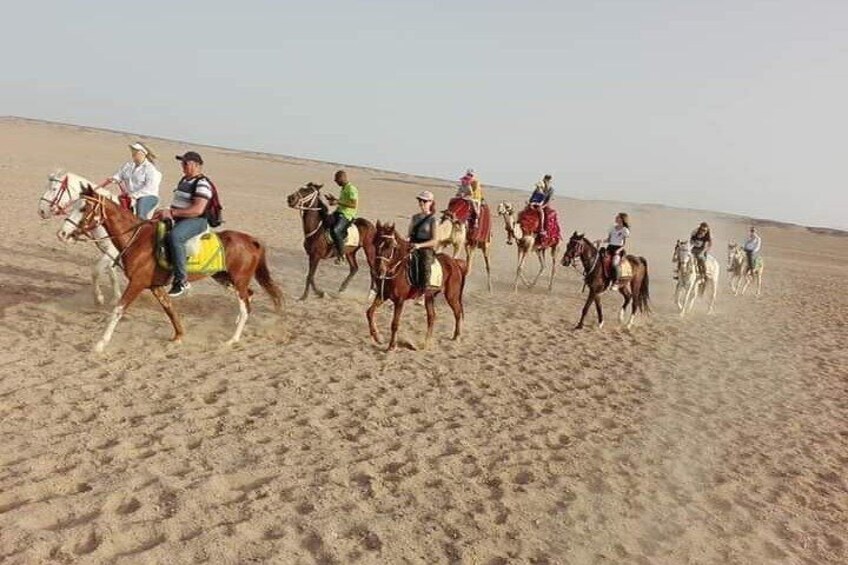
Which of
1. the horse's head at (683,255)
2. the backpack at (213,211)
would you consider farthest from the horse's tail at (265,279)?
the horse's head at (683,255)

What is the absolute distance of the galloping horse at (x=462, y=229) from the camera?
1496cm

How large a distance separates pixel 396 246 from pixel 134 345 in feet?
12.2

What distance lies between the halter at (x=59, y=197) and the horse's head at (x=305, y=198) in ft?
12.9

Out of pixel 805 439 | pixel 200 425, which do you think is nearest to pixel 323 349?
pixel 200 425

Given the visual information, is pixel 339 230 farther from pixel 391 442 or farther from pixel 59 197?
pixel 391 442

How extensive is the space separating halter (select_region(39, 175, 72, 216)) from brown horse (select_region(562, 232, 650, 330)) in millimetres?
8921

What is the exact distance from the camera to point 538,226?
55.7 feet

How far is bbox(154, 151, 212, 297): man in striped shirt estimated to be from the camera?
26.5 ft

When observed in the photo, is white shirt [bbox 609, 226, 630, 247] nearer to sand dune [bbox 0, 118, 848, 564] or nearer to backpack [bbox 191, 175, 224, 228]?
sand dune [bbox 0, 118, 848, 564]

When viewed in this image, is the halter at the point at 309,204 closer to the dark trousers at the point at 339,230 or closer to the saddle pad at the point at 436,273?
the dark trousers at the point at 339,230

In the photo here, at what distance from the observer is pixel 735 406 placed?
342 inches

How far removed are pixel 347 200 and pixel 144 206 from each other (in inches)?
147

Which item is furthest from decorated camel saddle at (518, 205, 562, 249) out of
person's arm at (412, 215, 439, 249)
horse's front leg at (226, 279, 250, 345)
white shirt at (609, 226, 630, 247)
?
horse's front leg at (226, 279, 250, 345)

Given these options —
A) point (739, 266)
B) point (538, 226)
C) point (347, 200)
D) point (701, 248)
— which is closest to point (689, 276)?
point (701, 248)
